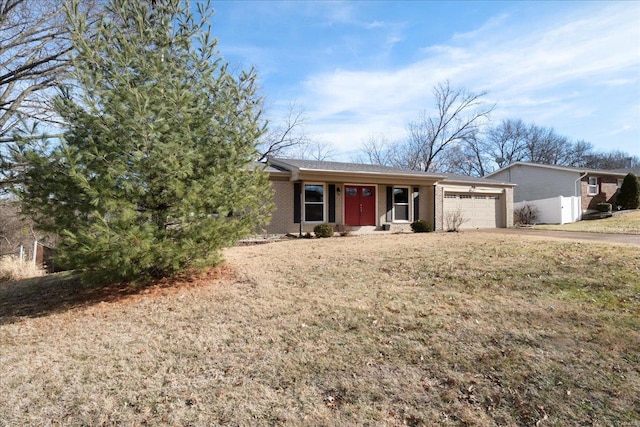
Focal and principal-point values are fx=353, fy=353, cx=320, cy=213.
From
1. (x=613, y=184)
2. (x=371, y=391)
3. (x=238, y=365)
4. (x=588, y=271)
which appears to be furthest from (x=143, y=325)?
(x=613, y=184)

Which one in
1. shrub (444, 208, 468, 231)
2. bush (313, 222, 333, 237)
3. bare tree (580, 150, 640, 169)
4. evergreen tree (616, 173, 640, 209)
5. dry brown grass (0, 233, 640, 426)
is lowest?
dry brown grass (0, 233, 640, 426)

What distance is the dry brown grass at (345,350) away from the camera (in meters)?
2.96

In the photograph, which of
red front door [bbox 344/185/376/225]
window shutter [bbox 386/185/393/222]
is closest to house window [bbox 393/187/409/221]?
window shutter [bbox 386/185/393/222]

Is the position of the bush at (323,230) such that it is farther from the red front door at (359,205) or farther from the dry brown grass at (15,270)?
the dry brown grass at (15,270)

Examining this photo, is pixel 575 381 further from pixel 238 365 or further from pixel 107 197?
pixel 107 197

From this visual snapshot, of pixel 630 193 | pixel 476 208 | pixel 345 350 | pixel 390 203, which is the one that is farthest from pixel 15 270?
pixel 630 193

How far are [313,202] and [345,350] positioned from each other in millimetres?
10763

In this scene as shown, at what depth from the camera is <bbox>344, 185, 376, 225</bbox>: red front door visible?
1504 centimetres

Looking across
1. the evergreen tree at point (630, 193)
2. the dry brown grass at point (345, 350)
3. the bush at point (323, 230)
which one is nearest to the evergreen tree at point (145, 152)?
the dry brown grass at point (345, 350)

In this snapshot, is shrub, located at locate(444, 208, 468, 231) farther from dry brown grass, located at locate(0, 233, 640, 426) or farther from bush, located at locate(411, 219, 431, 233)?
dry brown grass, located at locate(0, 233, 640, 426)

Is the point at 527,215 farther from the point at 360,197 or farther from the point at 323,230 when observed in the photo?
the point at 323,230

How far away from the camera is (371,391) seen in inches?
125

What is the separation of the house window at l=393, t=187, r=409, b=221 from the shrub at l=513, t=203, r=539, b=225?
29.3 feet

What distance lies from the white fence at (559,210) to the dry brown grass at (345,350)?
15828 mm
